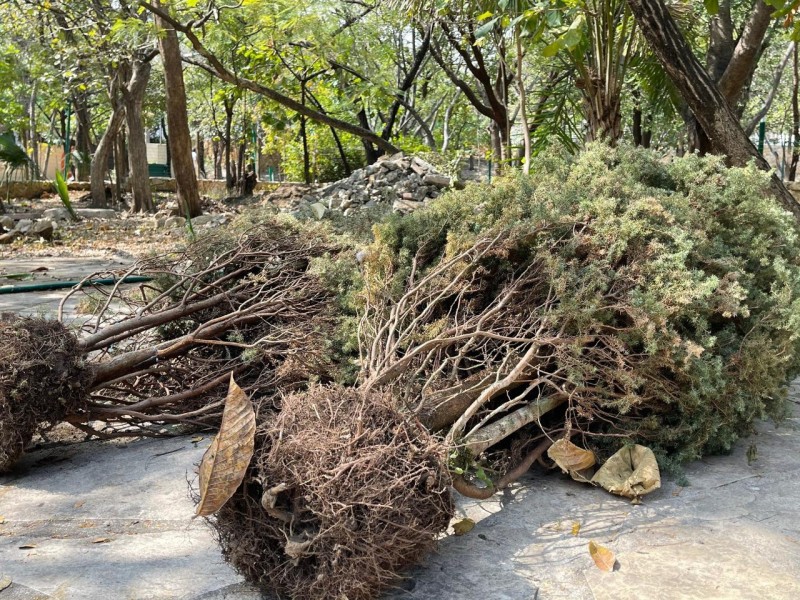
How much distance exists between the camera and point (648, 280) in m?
3.82

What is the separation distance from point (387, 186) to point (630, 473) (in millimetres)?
8693

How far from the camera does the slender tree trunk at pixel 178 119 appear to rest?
12.9 metres

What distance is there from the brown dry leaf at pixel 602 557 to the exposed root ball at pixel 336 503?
587 mm

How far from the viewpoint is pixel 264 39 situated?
14.5m

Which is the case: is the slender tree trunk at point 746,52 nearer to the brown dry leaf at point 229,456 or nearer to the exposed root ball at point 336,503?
the exposed root ball at point 336,503

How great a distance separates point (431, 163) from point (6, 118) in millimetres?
28125

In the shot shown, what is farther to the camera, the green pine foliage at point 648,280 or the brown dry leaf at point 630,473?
the green pine foliage at point 648,280

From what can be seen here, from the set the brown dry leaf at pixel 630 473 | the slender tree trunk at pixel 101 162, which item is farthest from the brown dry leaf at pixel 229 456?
the slender tree trunk at pixel 101 162

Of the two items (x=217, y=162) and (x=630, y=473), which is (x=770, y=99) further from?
(x=217, y=162)

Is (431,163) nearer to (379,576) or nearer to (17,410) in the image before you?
(17,410)

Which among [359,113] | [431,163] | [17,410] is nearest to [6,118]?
[359,113]

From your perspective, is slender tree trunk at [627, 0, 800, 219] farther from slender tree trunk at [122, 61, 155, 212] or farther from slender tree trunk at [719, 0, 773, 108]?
slender tree trunk at [122, 61, 155, 212]

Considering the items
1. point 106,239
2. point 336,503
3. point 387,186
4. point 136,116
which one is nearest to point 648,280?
point 336,503

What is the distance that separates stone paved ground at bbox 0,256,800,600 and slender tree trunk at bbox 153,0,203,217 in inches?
372
